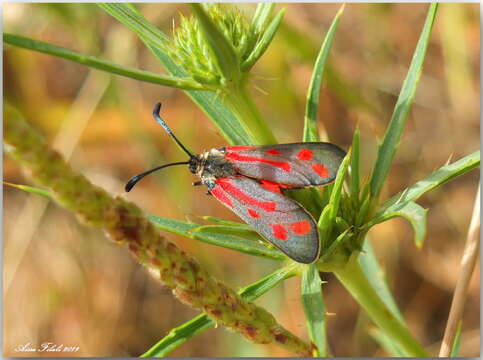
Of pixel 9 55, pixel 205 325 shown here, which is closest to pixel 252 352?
pixel 205 325

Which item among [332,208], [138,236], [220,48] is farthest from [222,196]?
[138,236]

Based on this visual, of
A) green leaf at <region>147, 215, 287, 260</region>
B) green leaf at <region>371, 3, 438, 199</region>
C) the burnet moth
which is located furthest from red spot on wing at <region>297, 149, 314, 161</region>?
green leaf at <region>147, 215, 287, 260</region>

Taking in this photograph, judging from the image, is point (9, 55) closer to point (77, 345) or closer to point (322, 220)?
point (77, 345)

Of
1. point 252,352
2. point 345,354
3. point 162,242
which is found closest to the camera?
point 162,242

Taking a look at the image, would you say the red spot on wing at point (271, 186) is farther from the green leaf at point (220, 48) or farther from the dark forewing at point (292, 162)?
the green leaf at point (220, 48)

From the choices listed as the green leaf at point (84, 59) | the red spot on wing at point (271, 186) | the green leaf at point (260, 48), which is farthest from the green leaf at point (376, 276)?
the green leaf at point (84, 59)

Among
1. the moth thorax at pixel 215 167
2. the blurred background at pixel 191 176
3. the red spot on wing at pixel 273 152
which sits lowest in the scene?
the red spot on wing at pixel 273 152
